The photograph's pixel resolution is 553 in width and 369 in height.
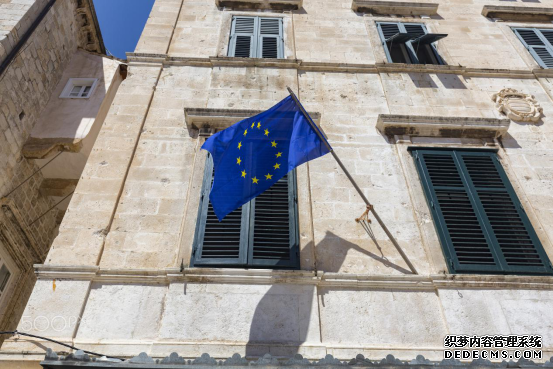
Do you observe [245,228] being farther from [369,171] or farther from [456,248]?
[456,248]

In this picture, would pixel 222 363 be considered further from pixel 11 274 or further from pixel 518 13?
pixel 518 13

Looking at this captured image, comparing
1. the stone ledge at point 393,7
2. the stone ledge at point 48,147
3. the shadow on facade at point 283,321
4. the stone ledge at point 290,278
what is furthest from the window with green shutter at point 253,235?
the stone ledge at point 393,7

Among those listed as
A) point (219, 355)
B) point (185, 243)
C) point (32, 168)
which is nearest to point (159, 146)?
point (185, 243)

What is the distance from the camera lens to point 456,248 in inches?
251

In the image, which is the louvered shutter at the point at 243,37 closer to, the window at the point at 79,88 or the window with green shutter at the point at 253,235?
the window at the point at 79,88

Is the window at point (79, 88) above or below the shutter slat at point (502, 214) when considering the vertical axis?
below

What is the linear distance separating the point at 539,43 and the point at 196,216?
9748 mm

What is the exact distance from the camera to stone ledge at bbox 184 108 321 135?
796 centimetres

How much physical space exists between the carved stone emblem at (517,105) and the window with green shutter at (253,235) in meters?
4.95

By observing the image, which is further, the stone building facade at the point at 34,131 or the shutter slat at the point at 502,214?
the stone building facade at the point at 34,131

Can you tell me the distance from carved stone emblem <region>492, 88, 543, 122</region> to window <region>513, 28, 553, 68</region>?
1.76 meters

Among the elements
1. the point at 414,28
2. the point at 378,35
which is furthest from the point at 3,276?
the point at 414,28

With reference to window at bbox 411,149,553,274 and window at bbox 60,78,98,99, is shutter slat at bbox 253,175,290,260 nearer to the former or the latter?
window at bbox 411,149,553,274

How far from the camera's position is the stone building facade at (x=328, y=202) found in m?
5.46
